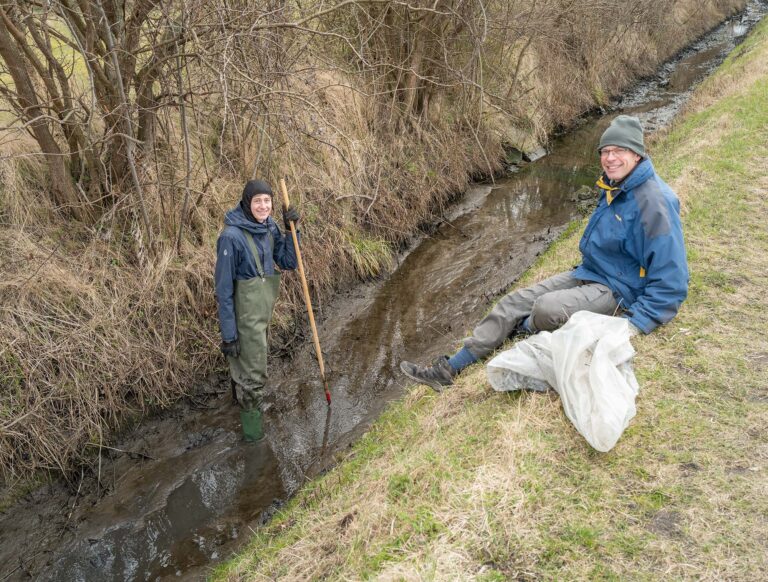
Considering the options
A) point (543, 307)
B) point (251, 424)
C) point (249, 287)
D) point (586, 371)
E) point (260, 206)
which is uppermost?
point (260, 206)

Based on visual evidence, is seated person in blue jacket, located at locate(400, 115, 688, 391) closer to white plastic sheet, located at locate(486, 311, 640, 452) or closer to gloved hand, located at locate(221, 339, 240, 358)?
white plastic sheet, located at locate(486, 311, 640, 452)

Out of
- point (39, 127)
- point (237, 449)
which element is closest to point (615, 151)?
point (237, 449)

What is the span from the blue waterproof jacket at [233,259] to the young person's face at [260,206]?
0.08 m

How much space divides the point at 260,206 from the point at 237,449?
93.1 inches

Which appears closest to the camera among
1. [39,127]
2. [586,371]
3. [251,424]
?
[586,371]

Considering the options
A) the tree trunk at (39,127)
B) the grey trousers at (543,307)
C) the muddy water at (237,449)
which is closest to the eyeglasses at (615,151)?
the grey trousers at (543,307)

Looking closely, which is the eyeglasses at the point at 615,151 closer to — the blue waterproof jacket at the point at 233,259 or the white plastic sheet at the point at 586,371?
the white plastic sheet at the point at 586,371

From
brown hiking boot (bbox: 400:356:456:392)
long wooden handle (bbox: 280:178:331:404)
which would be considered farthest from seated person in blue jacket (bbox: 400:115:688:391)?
long wooden handle (bbox: 280:178:331:404)

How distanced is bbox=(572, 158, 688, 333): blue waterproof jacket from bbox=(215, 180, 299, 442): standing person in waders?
284 cm

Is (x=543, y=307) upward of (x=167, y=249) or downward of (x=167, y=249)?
downward

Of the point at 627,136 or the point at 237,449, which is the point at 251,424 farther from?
the point at 627,136

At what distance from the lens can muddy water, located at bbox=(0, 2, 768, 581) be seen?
4.32m

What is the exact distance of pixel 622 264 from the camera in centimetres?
411

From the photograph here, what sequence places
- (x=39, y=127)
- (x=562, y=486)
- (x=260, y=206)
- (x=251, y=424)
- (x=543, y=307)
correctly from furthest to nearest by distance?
1. (x=39, y=127)
2. (x=251, y=424)
3. (x=260, y=206)
4. (x=543, y=307)
5. (x=562, y=486)
